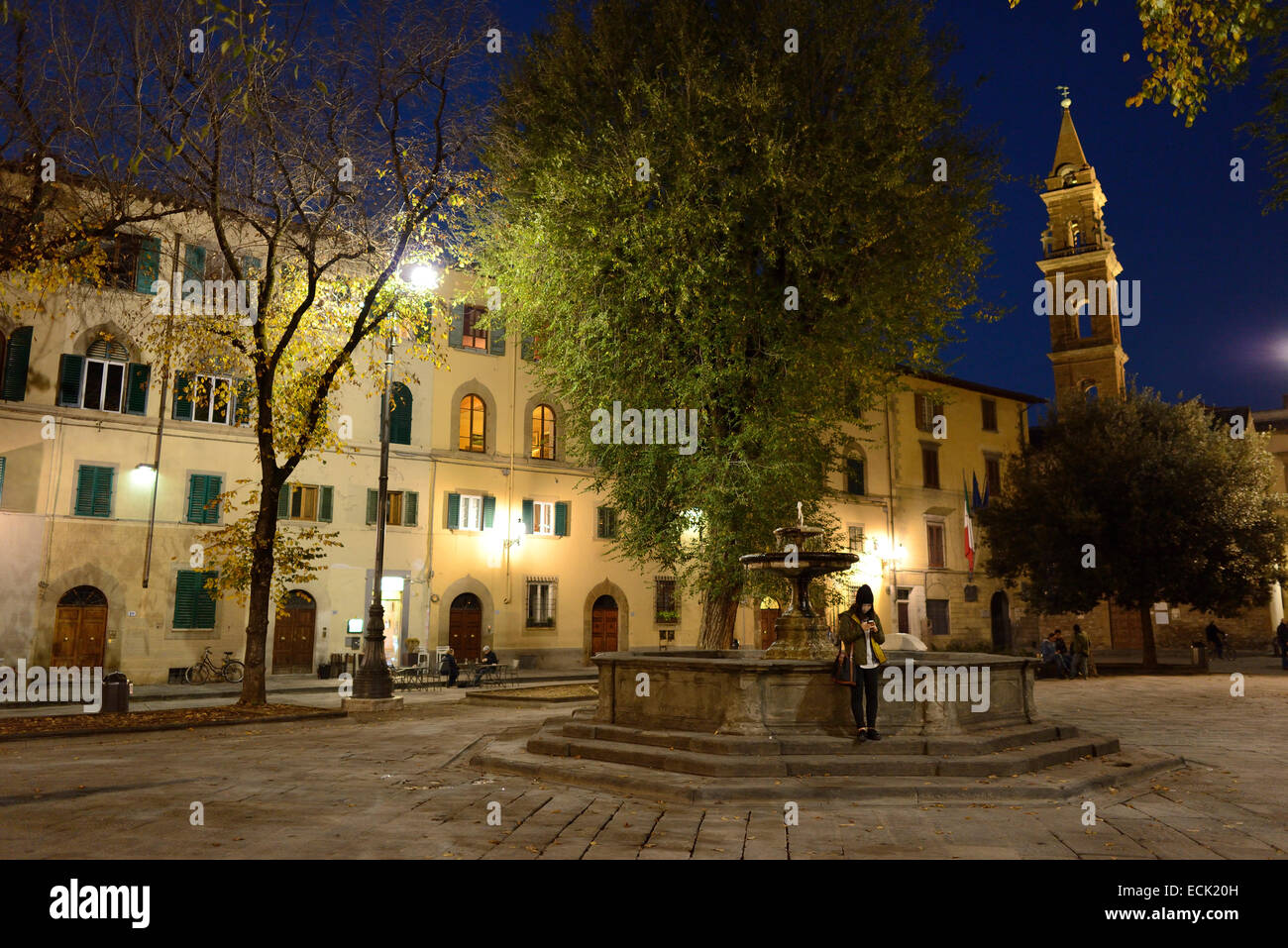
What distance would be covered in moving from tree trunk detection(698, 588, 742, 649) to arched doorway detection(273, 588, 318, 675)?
46.9 ft

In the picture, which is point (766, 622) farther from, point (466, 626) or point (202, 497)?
point (202, 497)

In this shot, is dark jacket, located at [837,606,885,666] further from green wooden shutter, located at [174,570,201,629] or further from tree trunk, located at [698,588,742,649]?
green wooden shutter, located at [174,570,201,629]

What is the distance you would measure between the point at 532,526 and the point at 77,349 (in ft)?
43.9

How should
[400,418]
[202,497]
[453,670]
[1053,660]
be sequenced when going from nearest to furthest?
[453,670] → [202,497] → [1053,660] → [400,418]

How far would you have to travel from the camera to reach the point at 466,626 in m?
28.1

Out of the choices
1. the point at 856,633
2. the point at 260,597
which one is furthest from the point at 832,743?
the point at 260,597

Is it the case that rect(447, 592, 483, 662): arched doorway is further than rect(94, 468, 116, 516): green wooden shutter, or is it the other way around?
rect(447, 592, 483, 662): arched doorway

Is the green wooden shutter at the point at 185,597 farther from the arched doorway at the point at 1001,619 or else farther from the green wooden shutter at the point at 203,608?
the arched doorway at the point at 1001,619

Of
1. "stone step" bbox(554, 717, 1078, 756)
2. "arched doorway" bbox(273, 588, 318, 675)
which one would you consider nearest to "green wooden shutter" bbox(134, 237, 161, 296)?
"arched doorway" bbox(273, 588, 318, 675)

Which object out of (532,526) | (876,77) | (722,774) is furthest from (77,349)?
(722,774)

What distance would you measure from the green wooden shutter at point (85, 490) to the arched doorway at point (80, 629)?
1914mm

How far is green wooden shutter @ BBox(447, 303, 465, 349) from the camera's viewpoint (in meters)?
28.8

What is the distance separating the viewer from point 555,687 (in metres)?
22.0

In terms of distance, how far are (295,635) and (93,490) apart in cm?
639
